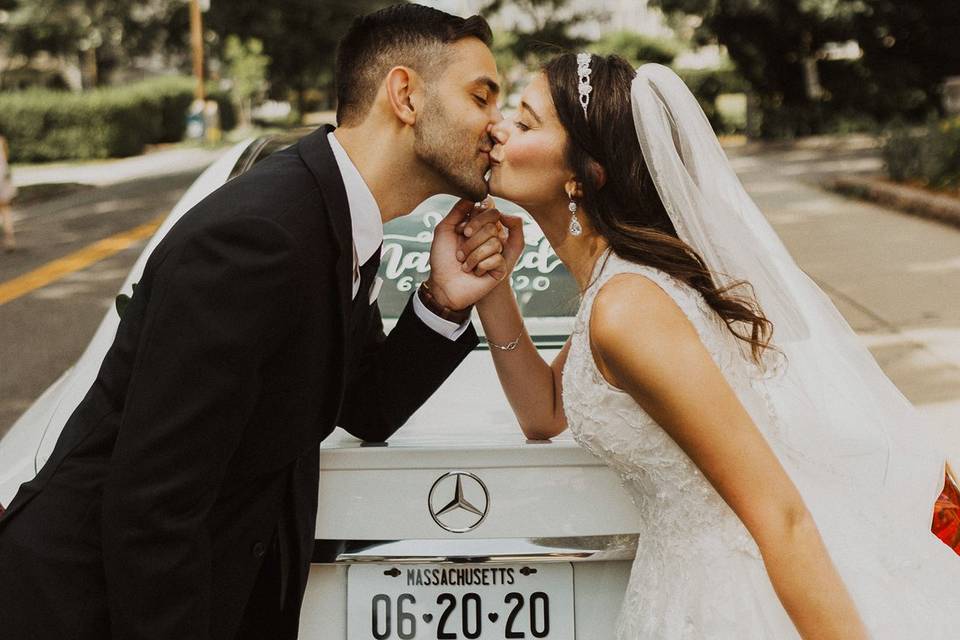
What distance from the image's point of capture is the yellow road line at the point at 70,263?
11180mm

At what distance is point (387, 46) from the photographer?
2.36m

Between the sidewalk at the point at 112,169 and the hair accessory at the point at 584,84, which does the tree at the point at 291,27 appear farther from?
the hair accessory at the point at 584,84

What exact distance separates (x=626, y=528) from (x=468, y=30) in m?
1.10

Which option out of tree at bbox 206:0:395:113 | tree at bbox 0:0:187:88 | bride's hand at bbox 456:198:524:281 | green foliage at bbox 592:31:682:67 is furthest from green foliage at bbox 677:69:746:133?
bride's hand at bbox 456:198:524:281

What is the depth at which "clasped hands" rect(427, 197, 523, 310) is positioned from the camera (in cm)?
257

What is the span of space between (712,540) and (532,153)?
34.1 inches

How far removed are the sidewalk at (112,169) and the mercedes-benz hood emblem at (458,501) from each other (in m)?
21.0

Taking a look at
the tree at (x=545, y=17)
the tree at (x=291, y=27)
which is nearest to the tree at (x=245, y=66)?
the tree at (x=291, y=27)

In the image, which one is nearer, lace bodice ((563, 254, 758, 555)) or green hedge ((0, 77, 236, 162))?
lace bodice ((563, 254, 758, 555))

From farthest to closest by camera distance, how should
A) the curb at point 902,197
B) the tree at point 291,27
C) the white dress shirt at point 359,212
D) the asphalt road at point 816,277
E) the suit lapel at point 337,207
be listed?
the tree at point 291,27, the curb at point 902,197, the asphalt road at point 816,277, the white dress shirt at point 359,212, the suit lapel at point 337,207

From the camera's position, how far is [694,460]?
6.88 ft

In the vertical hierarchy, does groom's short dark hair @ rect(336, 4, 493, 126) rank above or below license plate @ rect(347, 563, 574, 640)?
above

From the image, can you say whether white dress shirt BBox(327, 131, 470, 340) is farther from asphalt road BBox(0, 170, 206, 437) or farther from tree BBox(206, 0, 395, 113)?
tree BBox(206, 0, 395, 113)

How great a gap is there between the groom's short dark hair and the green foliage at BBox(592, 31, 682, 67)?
116 feet
